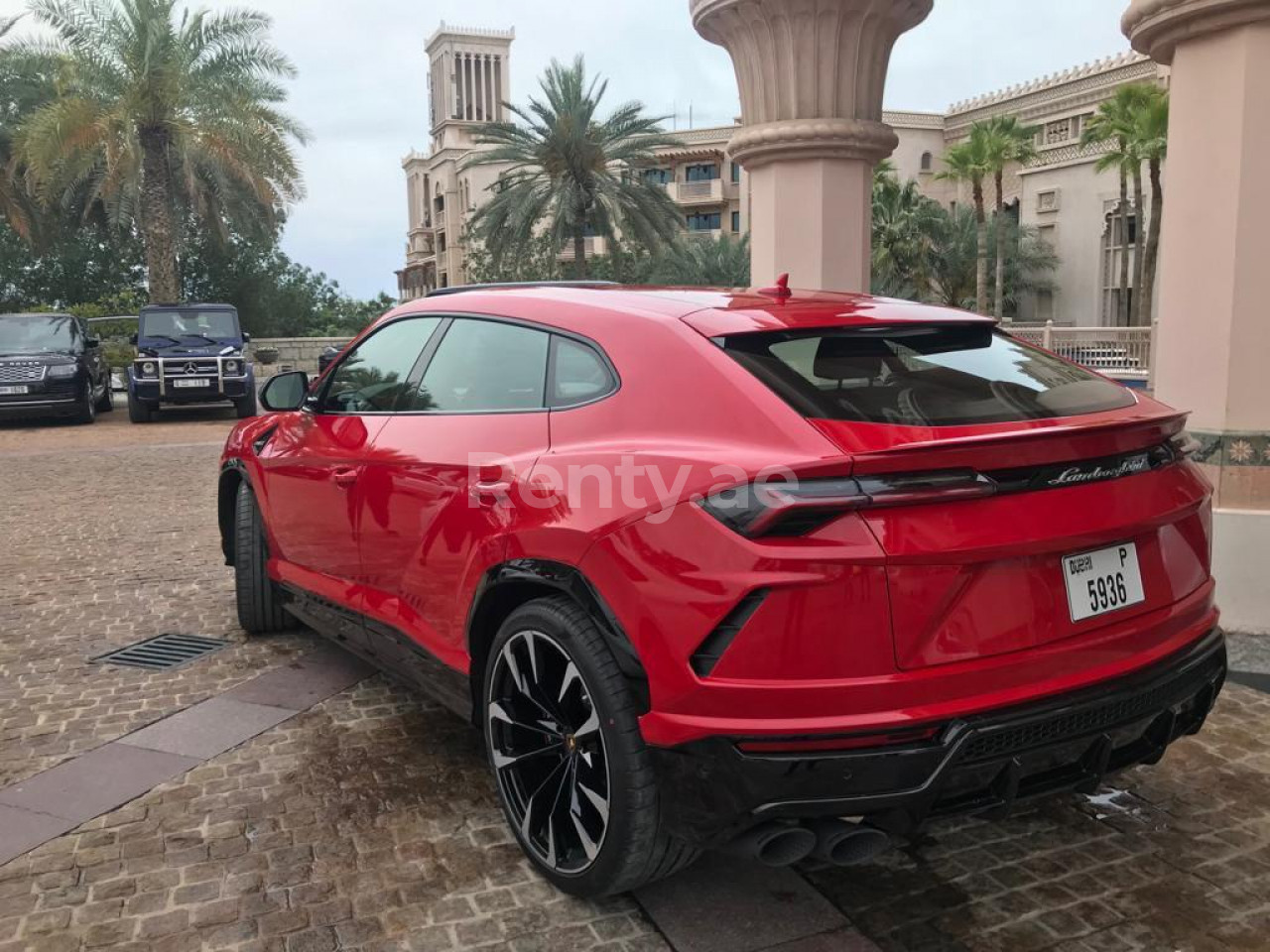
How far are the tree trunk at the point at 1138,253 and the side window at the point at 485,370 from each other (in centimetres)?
3812

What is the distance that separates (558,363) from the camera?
10.1ft

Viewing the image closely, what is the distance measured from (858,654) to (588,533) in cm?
69

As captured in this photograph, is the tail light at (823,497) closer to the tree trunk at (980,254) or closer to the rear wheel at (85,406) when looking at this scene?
the rear wheel at (85,406)

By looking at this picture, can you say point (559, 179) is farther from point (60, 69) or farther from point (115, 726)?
point (115, 726)

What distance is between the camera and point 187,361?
17.6 metres

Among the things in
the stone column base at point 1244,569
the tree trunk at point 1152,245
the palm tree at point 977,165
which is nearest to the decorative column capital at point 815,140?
the stone column base at point 1244,569

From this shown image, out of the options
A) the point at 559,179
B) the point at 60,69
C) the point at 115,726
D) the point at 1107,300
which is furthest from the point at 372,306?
the point at 115,726

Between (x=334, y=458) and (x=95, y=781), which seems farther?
(x=334, y=458)

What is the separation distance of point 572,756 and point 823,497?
98cm

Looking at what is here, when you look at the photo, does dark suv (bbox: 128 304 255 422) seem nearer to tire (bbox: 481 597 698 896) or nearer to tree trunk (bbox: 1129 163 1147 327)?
tire (bbox: 481 597 698 896)

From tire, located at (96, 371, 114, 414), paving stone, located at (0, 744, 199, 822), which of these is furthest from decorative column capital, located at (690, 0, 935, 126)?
tire, located at (96, 371, 114, 414)

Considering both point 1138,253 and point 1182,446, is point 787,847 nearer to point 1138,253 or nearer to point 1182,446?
point 1182,446

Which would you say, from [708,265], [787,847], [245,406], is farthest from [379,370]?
[708,265]

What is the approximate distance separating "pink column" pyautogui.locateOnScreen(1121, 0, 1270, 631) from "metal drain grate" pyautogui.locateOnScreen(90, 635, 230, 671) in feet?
15.7
